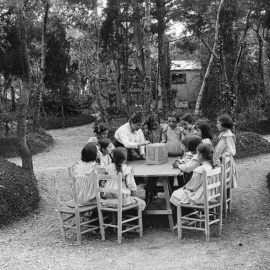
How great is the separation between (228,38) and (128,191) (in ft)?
38.4

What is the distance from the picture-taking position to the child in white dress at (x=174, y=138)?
7.76 meters

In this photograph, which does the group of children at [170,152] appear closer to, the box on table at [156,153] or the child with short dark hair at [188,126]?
the child with short dark hair at [188,126]

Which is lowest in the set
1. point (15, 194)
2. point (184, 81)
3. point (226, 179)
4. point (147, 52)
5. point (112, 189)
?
point (15, 194)

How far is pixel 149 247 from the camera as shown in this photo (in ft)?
18.6

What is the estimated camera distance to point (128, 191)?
5957 mm

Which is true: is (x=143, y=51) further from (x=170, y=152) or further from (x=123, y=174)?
(x=123, y=174)

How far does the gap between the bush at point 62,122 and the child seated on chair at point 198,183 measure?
748 inches

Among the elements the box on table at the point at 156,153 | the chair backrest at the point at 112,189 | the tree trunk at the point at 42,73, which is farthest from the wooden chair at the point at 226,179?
the tree trunk at the point at 42,73

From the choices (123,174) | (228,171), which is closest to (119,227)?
(123,174)

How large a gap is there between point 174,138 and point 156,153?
1090 millimetres

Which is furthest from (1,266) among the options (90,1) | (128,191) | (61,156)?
(90,1)

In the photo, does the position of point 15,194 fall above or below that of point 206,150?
below

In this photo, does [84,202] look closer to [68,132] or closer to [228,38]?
[228,38]

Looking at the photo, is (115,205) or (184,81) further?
(184,81)
